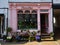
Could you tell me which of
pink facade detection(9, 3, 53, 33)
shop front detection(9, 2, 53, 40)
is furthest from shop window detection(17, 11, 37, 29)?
pink facade detection(9, 3, 53, 33)

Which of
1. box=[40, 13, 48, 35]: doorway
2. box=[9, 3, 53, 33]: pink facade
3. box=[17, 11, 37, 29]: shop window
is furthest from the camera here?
box=[40, 13, 48, 35]: doorway

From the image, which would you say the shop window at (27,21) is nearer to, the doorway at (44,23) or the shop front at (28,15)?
the shop front at (28,15)

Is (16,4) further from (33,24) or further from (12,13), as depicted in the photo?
(33,24)

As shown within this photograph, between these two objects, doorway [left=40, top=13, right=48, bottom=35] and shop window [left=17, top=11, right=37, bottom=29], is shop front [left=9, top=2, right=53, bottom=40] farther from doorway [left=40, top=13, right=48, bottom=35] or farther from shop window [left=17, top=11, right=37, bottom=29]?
doorway [left=40, top=13, right=48, bottom=35]

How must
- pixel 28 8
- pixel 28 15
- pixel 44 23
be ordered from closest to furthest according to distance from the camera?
pixel 28 8 → pixel 28 15 → pixel 44 23

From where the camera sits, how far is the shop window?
16812 millimetres

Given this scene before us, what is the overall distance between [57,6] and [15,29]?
478cm

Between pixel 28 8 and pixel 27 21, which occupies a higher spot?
pixel 28 8

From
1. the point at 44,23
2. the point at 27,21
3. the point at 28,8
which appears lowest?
the point at 44,23

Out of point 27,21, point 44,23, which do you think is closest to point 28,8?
point 27,21

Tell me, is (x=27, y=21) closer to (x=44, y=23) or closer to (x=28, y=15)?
(x=28, y=15)

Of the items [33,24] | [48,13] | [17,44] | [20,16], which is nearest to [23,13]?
[20,16]

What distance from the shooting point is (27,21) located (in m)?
16.9

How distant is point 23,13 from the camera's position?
16.8 meters
